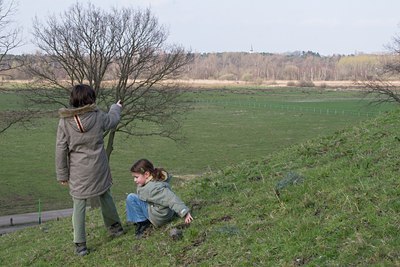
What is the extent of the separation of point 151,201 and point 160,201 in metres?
0.15

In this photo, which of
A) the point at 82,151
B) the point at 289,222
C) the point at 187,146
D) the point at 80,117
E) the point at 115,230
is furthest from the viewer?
the point at 187,146

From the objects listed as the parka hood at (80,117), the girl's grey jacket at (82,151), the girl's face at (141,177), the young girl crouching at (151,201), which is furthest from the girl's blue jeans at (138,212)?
the parka hood at (80,117)

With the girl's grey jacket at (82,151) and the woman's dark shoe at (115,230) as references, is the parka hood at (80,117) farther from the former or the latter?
the woman's dark shoe at (115,230)

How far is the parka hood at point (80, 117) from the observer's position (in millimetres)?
6418

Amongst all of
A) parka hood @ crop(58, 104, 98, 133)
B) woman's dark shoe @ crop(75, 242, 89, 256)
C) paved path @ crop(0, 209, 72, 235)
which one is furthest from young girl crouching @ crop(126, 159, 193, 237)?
paved path @ crop(0, 209, 72, 235)

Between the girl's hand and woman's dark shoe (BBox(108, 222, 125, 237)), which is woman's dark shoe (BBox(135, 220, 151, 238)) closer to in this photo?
woman's dark shoe (BBox(108, 222, 125, 237))

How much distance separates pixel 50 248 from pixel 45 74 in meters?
20.1

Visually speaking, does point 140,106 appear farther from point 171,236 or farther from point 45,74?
point 171,236

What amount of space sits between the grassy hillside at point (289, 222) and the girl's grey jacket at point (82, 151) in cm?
94

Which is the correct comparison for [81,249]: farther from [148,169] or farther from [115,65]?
[115,65]

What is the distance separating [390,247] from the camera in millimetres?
4488

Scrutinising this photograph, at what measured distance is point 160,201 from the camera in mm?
6758

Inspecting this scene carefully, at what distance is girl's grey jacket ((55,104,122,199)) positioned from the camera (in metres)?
6.49

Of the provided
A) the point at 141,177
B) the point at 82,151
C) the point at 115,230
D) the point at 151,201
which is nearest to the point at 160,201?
the point at 151,201
